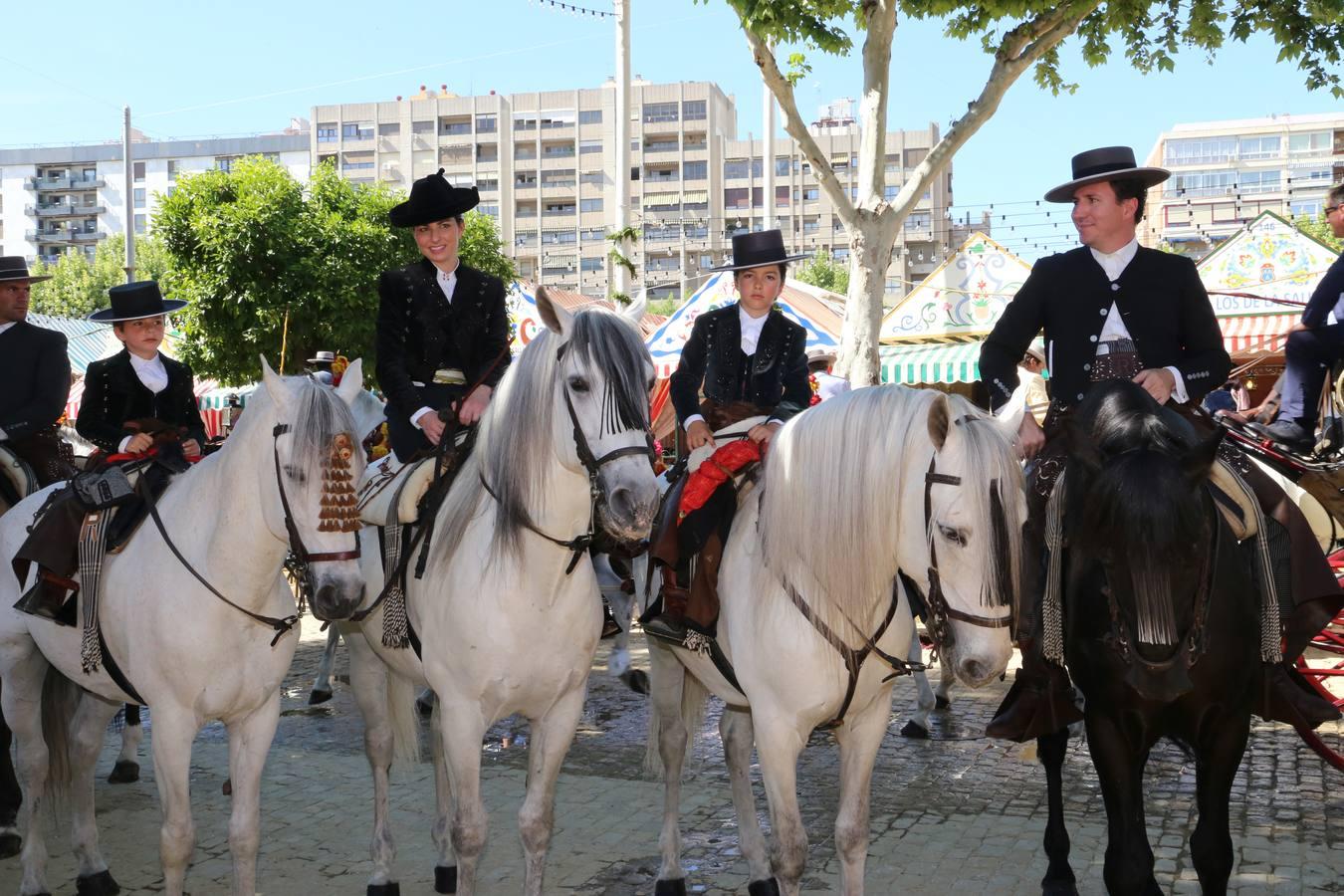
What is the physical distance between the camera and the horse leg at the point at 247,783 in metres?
4.66

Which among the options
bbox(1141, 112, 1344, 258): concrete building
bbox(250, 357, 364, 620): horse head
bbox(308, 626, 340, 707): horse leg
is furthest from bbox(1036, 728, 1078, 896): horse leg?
bbox(1141, 112, 1344, 258): concrete building

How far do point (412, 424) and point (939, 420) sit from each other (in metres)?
2.87

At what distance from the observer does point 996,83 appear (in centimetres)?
1138

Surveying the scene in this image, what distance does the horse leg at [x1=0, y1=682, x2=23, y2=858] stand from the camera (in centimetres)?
611

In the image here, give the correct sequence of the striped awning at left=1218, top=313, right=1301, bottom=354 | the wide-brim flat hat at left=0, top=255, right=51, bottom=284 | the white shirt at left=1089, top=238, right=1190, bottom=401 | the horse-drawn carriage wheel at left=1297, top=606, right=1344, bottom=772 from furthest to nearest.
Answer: the striped awning at left=1218, top=313, right=1301, bottom=354
the wide-brim flat hat at left=0, top=255, right=51, bottom=284
the horse-drawn carriage wheel at left=1297, top=606, right=1344, bottom=772
the white shirt at left=1089, top=238, right=1190, bottom=401

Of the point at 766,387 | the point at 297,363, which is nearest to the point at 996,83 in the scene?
the point at 766,387

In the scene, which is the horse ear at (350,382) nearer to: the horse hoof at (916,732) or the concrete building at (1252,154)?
the horse hoof at (916,732)

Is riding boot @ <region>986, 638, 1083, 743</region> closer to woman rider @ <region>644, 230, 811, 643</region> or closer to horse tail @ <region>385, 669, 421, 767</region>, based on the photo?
woman rider @ <region>644, 230, 811, 643</region>

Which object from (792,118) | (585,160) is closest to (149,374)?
(792,118)

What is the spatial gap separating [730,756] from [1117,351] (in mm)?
2525

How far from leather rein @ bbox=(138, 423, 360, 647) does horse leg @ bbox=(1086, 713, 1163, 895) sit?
112 inches

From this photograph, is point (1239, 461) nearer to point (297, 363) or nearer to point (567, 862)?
point (567, 862)

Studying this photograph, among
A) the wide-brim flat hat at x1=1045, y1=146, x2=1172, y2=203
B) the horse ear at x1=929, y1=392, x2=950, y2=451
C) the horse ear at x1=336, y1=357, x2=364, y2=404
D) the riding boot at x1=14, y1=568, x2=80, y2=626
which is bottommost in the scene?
the riding boot at x1=14, y1=568, x2=80, y2=626

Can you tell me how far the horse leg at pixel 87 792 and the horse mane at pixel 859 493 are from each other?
11.6ft
